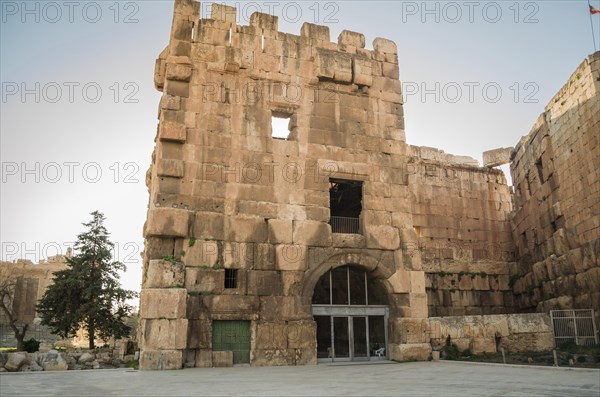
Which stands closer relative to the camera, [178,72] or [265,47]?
[178,72]

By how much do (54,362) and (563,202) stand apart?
1786 cm

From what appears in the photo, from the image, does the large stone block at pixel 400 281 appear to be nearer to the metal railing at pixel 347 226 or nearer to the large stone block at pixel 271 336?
the metal railing at pixel 347 226

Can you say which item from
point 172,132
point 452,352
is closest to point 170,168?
point 172,132

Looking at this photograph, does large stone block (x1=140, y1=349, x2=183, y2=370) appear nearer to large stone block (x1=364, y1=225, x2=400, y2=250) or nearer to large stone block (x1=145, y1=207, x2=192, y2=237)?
large stone block (x1=145, y1=207, x2=192, y2=237)

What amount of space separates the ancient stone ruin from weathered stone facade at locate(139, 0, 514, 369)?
4 centimetres

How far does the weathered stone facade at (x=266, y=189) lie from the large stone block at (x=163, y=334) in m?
0.03

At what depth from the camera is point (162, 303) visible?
40.7ft

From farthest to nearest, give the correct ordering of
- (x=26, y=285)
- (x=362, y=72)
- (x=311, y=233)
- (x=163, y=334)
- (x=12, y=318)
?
1. (x=26, y=285)
2. (x=12, y=318)
3. (x=362, y=72)
4. (x=311, y=233)
5. (x=163, y=334)

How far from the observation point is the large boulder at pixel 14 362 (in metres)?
12.3

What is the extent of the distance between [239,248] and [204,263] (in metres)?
1.09

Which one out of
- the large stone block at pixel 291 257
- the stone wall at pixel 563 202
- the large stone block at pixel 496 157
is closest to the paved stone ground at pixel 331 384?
the large stone block at pixel 291 257

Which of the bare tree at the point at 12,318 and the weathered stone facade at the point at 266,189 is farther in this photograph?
the bare tree at the point at 12,318

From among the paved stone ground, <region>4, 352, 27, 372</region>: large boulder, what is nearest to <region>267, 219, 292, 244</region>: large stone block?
the paved stone ground

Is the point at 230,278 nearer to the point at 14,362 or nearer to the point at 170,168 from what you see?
the point at 170,168
